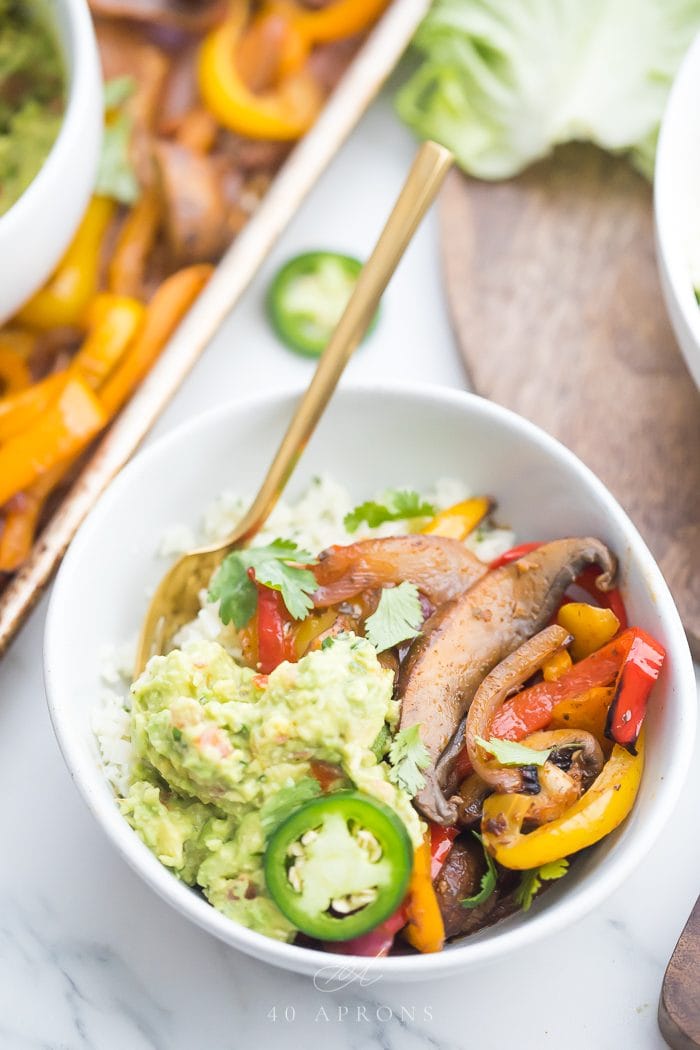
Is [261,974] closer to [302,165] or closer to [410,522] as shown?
[410,522]

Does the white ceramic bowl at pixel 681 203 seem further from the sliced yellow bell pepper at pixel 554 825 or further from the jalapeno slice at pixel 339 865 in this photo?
the jalapeno slice at pixel 339 865

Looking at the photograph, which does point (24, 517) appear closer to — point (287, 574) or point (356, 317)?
point (287, 574)

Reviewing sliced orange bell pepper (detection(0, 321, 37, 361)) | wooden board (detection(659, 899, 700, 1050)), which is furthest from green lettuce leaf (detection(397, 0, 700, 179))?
wooden board (detection(659, 899, 700, 1050))

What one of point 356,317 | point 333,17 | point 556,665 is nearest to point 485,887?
point 556,665

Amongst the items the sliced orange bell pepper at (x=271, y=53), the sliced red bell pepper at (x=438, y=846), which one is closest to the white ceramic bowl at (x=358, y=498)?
the sliced red bell pepper at (x=438, y=846)

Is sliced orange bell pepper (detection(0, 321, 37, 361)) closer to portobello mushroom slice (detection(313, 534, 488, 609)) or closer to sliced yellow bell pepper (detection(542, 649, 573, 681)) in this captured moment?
portobello mushroom slice (detection(313, 534, 488, 609))

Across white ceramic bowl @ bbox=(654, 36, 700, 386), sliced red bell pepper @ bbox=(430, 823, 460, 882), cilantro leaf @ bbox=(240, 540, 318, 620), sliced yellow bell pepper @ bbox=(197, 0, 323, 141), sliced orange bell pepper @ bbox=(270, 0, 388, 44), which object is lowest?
sliced red bell pepper @ bbox=(430, 823, 460, 882)

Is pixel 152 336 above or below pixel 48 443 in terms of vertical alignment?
above
